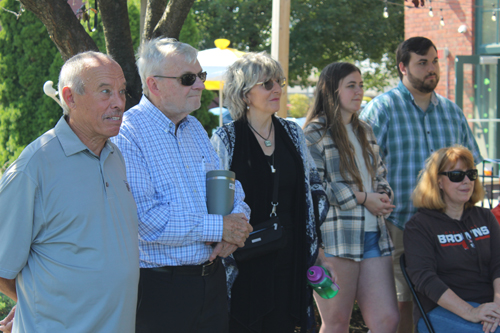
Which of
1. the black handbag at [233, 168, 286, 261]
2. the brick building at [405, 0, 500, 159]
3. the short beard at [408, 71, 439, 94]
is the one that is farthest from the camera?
the brick building at [405, 0, 500, 159]

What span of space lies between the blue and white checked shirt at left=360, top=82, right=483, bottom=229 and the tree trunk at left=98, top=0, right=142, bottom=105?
177cm

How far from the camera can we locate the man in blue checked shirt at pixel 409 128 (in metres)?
3.81

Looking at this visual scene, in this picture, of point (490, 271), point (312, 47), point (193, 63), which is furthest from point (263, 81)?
point (312, 47)

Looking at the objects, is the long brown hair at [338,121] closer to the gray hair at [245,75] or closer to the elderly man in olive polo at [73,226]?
the gray hair at [245,75]

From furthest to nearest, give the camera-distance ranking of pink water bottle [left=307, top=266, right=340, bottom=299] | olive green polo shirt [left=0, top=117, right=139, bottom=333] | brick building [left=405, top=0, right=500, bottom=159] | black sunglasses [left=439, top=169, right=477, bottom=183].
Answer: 1. brick building [left=405, top=0, right=500, bottom=159]
2. black sunglasses [left=439, top=169, right=477, bottom=183]
3. pink water bottle [left=307, top=266, right=340, bottom=299]
4. olive green polo shirt [left=0, top=117, right=139, bottom=333]

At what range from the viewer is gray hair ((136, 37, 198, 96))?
246cm

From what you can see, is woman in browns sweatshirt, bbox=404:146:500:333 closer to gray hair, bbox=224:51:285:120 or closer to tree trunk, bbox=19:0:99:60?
gray hair, bbox=224:51:285:120

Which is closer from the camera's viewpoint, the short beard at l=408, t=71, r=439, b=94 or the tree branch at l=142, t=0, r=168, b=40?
the tree branch at l=142, t=0, r=168, b=40

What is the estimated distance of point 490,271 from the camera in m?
3.29

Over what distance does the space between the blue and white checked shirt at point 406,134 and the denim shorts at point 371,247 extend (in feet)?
1.63

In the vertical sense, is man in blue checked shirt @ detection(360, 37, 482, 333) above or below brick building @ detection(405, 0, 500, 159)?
below

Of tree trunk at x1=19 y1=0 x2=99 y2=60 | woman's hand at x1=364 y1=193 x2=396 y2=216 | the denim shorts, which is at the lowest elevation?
the denim shorts

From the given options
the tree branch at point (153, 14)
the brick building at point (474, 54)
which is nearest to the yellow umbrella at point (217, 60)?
the brick building at point (474, 54)

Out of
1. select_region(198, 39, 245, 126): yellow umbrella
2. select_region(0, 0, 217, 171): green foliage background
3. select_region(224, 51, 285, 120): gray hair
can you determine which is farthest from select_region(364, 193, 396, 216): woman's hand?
select_region(0, 0, 217, 171): green foliage background
